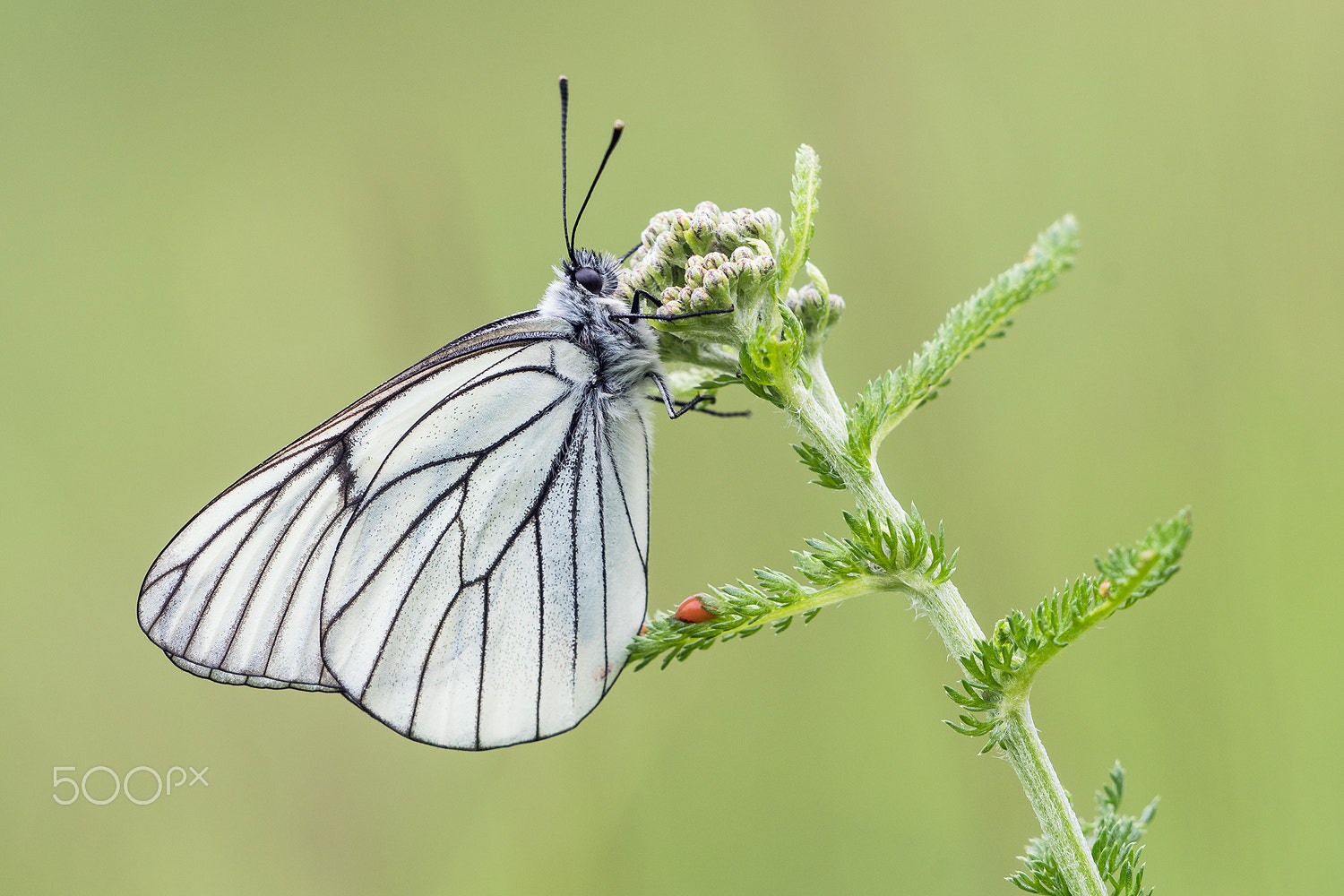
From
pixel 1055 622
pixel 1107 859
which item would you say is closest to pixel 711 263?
pixel 1055 622

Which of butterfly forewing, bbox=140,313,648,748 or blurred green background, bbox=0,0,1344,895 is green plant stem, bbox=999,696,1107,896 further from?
blurred green background, bbox=0,0,1344,895

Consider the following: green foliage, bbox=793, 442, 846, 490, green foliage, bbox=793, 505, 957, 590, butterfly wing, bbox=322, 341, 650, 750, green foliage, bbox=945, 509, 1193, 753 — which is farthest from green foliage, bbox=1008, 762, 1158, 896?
butterfly wing, bbox=322, 341, 650, 750

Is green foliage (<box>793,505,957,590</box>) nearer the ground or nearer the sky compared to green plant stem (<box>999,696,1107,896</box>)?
nearer the sky

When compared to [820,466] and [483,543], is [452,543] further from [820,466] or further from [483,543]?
[820,466]

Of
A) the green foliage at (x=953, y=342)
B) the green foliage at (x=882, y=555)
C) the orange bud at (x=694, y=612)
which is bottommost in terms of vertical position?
the orange bud at (x=694, y=612)

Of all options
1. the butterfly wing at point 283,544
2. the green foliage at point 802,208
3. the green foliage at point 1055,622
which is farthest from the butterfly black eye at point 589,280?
the green foliage at point 1055,622

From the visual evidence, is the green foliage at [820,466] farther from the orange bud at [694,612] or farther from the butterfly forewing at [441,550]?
the butterfly forewing at [441,550]
